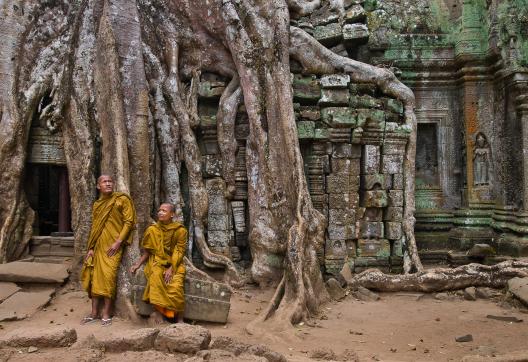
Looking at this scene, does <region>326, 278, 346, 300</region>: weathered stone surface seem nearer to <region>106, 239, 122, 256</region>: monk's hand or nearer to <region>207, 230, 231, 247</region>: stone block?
<region>207, 230, 231, 247</region>: stone block

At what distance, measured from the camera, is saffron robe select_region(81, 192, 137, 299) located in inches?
176

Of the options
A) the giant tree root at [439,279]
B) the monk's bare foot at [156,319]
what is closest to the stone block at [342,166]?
the giant tree root at [439,279]

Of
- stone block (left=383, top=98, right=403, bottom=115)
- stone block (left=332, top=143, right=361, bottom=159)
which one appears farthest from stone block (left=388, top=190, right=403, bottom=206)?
stone block (left=383, top=98, right=403, bottom=115)

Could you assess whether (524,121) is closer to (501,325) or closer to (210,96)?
(501,325)

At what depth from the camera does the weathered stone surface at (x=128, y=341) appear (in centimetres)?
338

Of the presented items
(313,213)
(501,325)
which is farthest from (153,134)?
(501,325)

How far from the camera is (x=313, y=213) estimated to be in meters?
5.63

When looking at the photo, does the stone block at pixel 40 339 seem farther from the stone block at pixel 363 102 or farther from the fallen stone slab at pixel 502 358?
the stone block at pixel 363 102

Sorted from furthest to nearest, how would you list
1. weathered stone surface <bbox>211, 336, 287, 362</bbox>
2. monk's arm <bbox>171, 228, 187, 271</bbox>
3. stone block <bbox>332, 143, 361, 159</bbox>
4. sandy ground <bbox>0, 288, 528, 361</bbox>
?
stone block <bbox>332, 143, 361, 159</bbox> < monk's arm <bbox>171, 228, 187, 271</bbox> < sandy ground <bbox>0, 288, 528, 361</bbox> < weathered stone surface <bbox>211, 336, 287, 362</bbox>

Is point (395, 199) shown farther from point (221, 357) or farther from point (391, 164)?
point (221, 357)

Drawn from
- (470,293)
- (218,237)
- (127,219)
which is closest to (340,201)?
(218,237)

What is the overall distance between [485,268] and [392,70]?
2.98 metres

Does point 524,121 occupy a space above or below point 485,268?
above

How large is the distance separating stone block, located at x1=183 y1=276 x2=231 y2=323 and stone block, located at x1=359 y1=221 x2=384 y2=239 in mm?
2680
